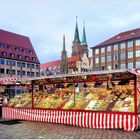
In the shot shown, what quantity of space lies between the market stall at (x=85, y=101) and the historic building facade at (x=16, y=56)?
53959mm

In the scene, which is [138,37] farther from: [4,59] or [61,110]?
[61,110]

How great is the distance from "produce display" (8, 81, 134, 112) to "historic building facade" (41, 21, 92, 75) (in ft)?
252

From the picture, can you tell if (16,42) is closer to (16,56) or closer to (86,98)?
(16,56)

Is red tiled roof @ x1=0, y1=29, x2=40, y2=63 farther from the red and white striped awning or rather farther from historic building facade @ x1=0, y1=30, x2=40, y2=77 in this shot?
the red and white striped awning

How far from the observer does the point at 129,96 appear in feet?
41.3

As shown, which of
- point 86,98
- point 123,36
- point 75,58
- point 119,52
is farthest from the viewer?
point 75,58

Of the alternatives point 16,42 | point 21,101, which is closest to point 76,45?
point 16,42

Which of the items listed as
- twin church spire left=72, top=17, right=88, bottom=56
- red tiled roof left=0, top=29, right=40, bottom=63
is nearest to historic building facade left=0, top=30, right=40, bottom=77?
red tiled roof left=0, top=29, right=40, bottom=63

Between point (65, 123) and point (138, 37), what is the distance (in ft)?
191

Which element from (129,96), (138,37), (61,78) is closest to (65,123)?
(61,78)

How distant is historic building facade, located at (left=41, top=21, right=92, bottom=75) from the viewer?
9969 centimetres

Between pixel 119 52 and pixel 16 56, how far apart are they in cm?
2977

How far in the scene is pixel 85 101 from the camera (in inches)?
551

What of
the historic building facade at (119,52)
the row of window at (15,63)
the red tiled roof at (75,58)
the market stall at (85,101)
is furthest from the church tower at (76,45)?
the market stall at (85,101)
